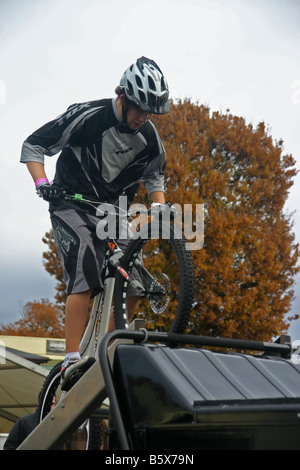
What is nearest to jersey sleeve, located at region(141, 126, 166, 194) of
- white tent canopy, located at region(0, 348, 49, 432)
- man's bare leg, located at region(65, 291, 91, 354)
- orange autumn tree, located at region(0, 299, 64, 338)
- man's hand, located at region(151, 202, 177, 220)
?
man's hand, located at region(151, 202, 177, 220)

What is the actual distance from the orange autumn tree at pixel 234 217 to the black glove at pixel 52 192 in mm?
17170

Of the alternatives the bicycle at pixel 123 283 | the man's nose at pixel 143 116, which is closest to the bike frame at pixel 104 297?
the bicycle at pixel 123 283

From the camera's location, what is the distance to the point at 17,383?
1084 cm

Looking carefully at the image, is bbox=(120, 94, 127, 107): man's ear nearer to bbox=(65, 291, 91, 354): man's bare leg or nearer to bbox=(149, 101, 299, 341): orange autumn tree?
bbox=(65, 291, 91, 354): man's bare leg

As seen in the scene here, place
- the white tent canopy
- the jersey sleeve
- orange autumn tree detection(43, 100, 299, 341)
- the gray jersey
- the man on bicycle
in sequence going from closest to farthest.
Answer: the man on bicycle < the gray jersey < the jersey sleeve < the white tent canopy < orange autumn tree detection(43, 100, 299, 341)

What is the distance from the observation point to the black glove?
409 cm

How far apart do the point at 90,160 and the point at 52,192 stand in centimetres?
39

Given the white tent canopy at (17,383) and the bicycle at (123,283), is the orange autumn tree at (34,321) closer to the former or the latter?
the white tent canopy at (17,383)

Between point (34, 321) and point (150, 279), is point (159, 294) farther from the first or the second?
point (34, 321)

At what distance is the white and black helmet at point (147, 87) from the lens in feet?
13.0

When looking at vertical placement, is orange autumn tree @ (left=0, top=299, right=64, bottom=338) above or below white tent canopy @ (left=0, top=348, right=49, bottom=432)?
above

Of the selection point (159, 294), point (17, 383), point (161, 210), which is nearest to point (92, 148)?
point (161, 210)

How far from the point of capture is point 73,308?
155 inches
